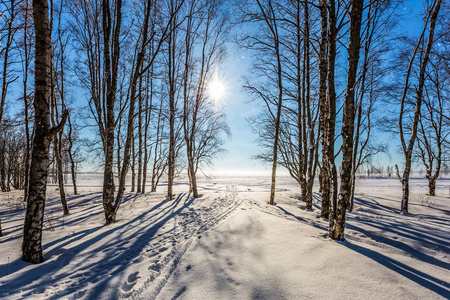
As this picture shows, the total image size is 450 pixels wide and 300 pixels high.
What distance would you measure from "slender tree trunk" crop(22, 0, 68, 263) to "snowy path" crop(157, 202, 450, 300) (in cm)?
257

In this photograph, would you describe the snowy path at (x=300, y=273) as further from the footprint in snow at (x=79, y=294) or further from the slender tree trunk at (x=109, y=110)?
the slender tree trunk at (x=109, y=110)

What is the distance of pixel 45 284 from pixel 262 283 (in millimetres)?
2835

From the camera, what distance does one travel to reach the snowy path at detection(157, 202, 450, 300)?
2.13m

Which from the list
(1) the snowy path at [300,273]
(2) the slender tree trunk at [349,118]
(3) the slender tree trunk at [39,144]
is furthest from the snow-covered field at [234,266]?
(2) the slender tree trunk at [349,118]

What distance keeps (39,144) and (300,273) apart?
4.67 metres

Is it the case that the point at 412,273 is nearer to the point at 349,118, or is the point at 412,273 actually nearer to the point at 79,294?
the point at 349,118

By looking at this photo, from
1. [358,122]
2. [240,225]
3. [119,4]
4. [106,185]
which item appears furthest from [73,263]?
[358,122]

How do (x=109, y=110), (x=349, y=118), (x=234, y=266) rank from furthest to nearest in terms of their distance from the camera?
(x=109, y=110) < (x=349, y=118) < (x=234, y=266)

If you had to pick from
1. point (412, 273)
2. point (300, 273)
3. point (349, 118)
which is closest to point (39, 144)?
point (300, 273)

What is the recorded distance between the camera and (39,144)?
2992mm

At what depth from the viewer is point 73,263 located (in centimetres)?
287

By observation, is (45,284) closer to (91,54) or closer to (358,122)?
(91,54)

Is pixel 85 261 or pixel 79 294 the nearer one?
pixel 79 294

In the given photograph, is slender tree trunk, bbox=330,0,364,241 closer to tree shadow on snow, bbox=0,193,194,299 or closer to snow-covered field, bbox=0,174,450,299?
snow-covered field, bbox=0,174,450,299
